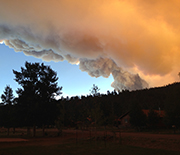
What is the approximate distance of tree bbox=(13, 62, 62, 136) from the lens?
3853cm

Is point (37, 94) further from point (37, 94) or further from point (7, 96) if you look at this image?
point (7, 96)

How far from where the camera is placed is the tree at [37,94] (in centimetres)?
3853

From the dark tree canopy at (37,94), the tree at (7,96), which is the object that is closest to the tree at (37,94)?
the dark tree canopy at (37,94)

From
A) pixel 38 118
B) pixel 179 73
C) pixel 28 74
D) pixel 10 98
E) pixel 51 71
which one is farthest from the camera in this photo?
pixel 10 98

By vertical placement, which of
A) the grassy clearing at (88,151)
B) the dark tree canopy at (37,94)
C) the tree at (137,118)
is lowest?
the grassy clearing at (88,151)

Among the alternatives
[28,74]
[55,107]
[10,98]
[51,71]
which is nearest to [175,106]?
[55,107]

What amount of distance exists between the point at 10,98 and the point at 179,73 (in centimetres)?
5001

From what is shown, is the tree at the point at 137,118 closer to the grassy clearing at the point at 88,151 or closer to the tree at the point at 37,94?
the tree at the point at 37,94

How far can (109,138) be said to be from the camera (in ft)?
96.4

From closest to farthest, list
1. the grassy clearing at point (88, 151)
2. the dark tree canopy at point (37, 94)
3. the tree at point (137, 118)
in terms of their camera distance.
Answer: the grassy clearing at point (88, 151) → the dark tree canopy at point (37, 94) → the tree at point (137, 118)

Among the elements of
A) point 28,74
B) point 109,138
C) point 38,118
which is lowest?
point 109,138

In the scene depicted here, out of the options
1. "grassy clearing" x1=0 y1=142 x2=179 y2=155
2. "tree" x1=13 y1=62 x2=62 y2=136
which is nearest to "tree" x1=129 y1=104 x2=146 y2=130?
"tree" x1=13 y1=62 x2=62 y2=136

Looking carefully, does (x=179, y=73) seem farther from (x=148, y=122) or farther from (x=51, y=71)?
(x=51, y=71)

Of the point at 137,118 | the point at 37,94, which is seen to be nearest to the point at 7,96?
the point at 37,94
